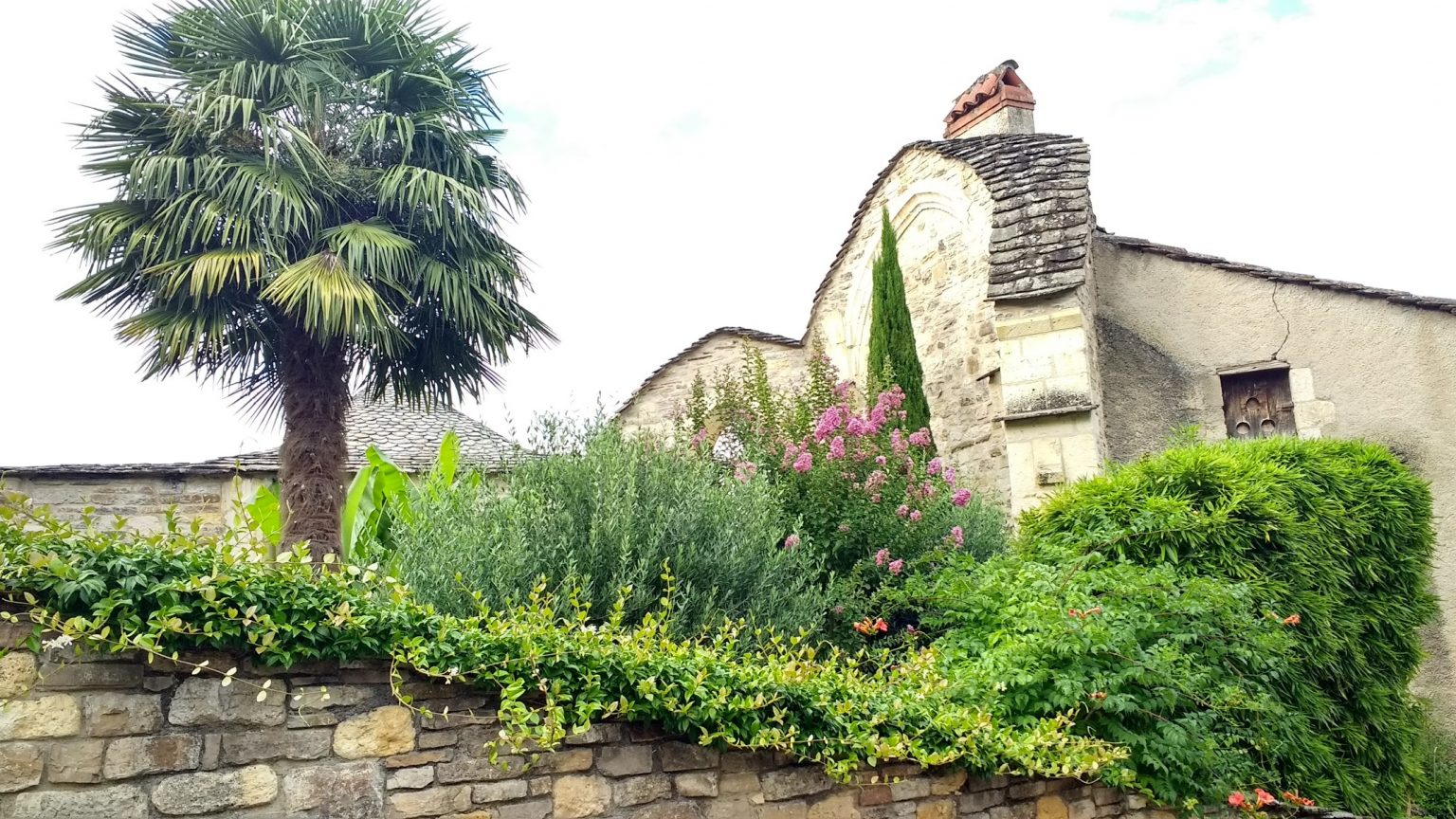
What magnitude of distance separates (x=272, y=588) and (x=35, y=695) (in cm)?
72

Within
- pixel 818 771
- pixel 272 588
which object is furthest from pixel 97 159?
pixel 818 771

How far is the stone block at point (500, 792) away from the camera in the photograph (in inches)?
141

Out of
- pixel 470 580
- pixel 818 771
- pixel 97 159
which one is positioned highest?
pixel 97 159

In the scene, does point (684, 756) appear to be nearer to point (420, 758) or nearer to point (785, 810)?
point (785, 810)

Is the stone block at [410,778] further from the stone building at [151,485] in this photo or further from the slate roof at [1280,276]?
the slate roof at [1280,276]

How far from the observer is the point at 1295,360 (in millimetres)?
9609

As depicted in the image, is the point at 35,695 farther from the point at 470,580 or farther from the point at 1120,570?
the point at 1120,570

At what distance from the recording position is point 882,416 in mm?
7598

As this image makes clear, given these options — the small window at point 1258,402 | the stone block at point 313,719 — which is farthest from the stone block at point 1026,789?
the small window at point 1258,402

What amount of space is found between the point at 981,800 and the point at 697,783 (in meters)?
1.52

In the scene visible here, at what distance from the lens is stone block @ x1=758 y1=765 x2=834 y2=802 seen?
4.15 metres

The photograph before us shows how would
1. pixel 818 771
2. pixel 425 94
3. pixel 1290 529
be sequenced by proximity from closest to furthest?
pixel 818 771, pixel 1290 529, pixel 425 94

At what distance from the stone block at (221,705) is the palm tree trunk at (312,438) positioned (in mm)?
7142

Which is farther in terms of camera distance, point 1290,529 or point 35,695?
point 1290,529
